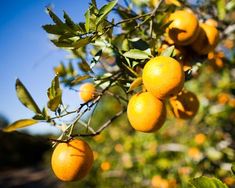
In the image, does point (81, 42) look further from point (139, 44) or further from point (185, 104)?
point (185, 104)

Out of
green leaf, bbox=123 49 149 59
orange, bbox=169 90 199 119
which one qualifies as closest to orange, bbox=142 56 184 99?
green leaf, bbox=123 49 149 59

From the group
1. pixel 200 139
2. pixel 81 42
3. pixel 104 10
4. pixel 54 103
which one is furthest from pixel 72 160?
pixel 200 139

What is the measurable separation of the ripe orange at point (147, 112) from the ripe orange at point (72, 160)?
0.18 m

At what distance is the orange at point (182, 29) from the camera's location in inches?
46.7

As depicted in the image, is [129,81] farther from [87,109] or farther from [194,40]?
[194,40]

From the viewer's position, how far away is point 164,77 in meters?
0.93

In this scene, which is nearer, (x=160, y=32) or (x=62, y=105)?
(x=62, y=105)

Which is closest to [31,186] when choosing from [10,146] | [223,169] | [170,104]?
[10,146]

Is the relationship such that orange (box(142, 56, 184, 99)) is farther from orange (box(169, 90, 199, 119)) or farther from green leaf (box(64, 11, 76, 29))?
Result: orange (box(169, 90, 199, 119))

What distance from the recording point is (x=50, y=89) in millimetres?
1060

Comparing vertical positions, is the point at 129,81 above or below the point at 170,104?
above

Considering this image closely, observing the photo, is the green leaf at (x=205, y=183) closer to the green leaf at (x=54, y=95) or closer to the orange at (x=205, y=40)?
the green leaf at (x=54, y=95)

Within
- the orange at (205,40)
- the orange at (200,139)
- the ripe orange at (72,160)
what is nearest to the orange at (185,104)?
the orange at (205,40)

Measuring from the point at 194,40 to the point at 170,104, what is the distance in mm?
271
